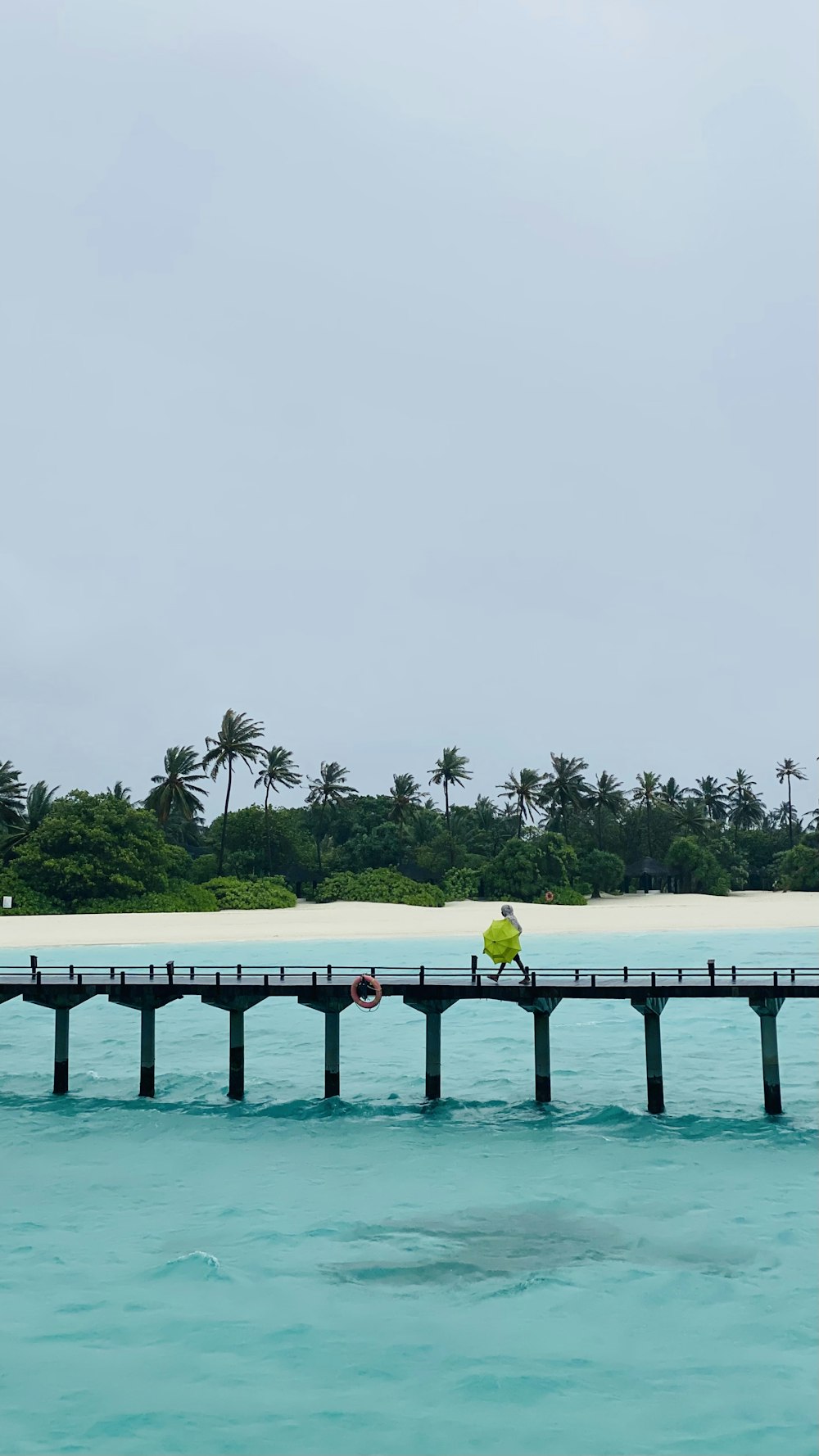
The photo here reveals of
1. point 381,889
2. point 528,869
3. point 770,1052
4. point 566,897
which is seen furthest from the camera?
point 528,869

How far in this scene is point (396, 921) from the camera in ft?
311

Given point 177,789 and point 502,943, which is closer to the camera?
point 502,943

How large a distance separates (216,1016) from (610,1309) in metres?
39.6

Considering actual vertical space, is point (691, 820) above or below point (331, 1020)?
above

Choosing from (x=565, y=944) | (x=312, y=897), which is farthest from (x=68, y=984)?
(x=312, y=897)

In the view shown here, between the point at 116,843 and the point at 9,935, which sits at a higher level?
the point at 116,843

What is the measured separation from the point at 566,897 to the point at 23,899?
153 feet

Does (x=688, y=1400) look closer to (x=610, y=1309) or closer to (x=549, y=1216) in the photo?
(x=610, y=1309)

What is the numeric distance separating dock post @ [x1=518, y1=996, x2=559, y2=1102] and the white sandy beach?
45530 millimetres

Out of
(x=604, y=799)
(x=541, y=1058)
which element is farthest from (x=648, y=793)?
(x=541, y=1058)

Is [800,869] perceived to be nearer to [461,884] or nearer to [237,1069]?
[461,884]

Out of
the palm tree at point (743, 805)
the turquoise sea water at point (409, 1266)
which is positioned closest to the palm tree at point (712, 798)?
the palm tree at point (743, 805)

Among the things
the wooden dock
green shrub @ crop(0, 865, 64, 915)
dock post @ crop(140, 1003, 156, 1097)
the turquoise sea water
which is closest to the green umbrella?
the wooden dock

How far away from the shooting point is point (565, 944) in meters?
84.1
